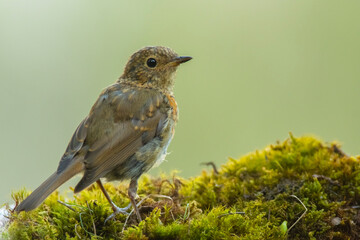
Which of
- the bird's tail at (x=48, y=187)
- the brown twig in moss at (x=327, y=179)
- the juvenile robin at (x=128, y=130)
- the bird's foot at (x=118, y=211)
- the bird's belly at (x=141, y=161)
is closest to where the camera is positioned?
the bird's tail at (x=48, y=187)

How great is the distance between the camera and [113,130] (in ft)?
13.8

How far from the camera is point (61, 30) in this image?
9422mm

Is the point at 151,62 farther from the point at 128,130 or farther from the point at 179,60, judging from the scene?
the point at 128,130

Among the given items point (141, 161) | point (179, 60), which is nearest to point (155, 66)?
point (179, 60)

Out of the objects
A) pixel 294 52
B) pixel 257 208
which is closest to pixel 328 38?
pixel 294 52

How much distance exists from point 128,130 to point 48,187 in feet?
3.29

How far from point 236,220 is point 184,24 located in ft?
22.8

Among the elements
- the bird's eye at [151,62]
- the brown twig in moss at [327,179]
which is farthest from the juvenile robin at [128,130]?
the brown twig in moss at [327,179]

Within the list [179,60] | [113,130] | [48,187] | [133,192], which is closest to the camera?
[48,187]

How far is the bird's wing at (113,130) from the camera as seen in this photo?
3.95 metres

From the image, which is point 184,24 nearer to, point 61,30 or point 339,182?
point 61,30

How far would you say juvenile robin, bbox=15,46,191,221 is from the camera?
3891 millimetres

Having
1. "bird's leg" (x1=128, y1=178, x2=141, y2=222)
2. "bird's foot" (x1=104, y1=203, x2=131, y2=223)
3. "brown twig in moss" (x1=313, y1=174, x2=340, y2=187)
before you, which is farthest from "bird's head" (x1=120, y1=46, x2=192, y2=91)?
"brown twig in moss" (x1=313, y1=174, x2=340, y2=187)

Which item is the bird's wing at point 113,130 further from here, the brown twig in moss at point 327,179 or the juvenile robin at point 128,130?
the brown twig in moss at point 327,179
